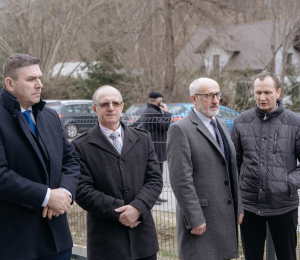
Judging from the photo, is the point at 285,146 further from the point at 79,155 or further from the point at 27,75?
the point at 27,75

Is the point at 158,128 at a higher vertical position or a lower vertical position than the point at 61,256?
higher

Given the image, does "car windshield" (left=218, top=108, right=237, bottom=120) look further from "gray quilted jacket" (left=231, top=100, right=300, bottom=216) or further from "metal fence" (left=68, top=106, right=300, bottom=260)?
"gray quilted jacket" (left=231, top=100, right=300, bottom=216)

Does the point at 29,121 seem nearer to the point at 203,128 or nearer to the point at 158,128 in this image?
the point at 203,128

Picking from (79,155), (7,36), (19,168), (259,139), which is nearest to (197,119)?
(259,139)

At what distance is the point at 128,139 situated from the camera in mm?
3285

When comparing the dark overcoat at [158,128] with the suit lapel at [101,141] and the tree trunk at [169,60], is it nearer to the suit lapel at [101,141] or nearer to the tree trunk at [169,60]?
the suit lapel at [101,141]

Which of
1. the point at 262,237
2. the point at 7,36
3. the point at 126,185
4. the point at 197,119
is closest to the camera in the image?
the point at 126,185

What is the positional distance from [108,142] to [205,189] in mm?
894

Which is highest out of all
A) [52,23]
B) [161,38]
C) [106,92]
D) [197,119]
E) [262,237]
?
[52,23]

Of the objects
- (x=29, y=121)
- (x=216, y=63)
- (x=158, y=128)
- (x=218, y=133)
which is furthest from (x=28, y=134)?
(x=216, y=63)

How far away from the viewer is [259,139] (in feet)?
11.7

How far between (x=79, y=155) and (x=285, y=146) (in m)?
1.80

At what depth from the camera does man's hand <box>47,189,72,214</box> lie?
2680 mm

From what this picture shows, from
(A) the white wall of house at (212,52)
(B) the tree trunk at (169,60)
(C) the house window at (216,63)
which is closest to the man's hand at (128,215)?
(B) the tree trunk at (169,60)
